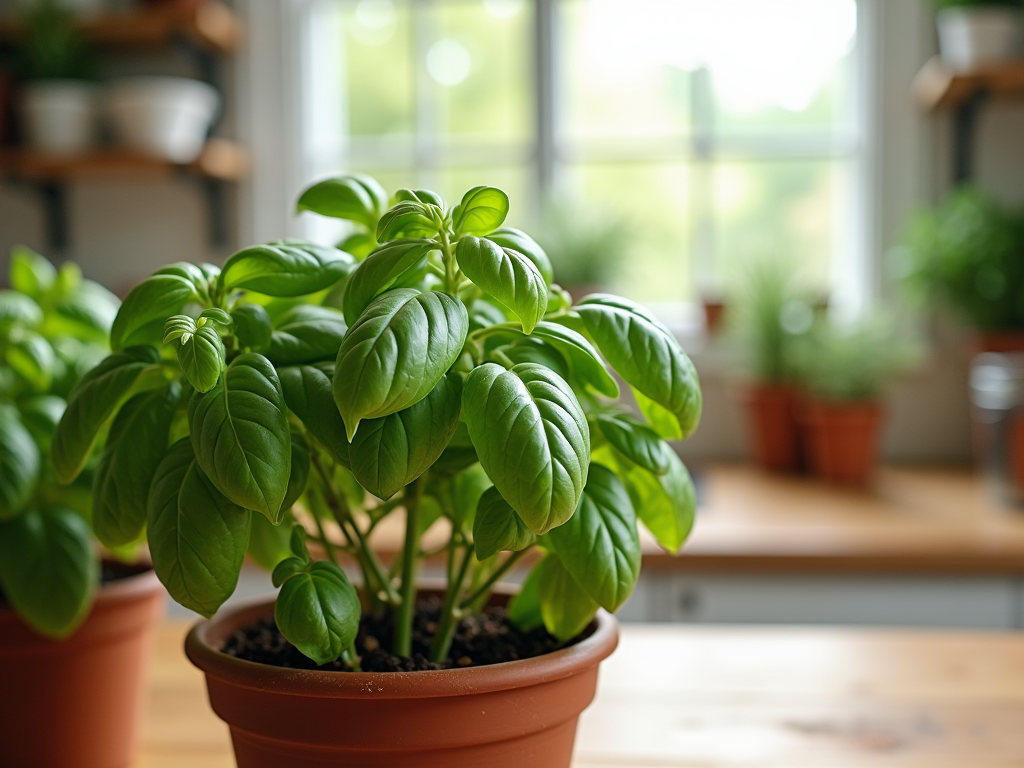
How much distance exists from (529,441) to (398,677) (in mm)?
139

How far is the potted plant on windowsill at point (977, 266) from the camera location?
6.72 ft

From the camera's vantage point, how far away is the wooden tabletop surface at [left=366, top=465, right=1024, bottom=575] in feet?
5.07

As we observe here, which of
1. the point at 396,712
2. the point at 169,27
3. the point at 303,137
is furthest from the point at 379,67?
the point at 396,712

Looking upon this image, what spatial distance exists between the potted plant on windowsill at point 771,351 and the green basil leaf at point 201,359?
182 cm

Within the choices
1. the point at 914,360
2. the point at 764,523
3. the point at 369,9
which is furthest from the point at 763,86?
the point at 764,523

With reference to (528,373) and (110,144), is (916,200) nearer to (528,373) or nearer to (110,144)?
(110,144)

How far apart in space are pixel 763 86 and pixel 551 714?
2.23 meters

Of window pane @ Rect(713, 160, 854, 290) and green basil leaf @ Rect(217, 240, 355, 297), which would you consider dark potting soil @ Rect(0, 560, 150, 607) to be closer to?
green basil leaf @ Rect(217, 240, 355, 297)

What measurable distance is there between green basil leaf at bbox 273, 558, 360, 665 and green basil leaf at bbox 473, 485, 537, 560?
0.26 feet

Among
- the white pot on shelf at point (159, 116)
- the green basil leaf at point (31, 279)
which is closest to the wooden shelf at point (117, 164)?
the white pot on shelf at point (159, 116)

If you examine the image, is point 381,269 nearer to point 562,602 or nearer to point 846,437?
point 562,602

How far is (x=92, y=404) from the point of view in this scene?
1.71ft

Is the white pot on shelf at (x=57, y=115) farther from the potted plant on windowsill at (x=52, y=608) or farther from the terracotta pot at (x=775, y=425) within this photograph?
the potted plant on windowsill at (x=52, y=608)

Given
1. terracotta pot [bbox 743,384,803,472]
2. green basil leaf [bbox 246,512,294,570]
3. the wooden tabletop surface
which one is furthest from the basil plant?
terracotta pot [bbox 743,384,803,472]
